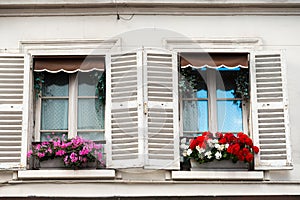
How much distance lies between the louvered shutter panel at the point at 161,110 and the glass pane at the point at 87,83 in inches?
32.8

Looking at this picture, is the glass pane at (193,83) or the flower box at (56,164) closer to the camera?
the flower box at (56,164)

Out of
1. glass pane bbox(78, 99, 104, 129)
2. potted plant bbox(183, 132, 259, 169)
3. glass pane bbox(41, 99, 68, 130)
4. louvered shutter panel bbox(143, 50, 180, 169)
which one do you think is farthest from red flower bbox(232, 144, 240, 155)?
glass pane bbox(41, 99, 68, 130)

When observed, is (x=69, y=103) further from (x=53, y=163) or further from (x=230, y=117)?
(x=230, y=117)

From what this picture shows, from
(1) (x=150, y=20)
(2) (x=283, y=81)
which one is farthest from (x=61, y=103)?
(2) (x=283, y=81)

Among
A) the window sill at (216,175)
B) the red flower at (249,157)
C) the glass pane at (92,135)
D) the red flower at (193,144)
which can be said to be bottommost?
the window sill at (216,175)

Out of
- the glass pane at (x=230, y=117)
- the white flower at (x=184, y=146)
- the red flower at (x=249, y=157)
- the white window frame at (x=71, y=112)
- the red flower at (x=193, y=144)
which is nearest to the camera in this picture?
the red flower at (x=249, y=157)

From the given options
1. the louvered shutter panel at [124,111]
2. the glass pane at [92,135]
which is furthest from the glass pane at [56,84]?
the louvered shutter panel at [124,111]

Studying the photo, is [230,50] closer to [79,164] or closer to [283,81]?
[283,81]

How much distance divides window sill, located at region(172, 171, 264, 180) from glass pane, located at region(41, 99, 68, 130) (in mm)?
1681

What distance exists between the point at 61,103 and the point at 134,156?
4.44 ft

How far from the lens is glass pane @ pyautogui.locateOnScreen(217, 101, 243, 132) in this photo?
339 inches

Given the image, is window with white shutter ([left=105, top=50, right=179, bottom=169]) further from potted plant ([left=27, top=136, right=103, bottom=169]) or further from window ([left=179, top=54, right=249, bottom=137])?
window ([left=179, top=54, right=249, bottom=137])

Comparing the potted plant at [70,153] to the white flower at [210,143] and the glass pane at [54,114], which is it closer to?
the glass pane at [54,114]

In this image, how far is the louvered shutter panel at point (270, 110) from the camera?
8094 millimetres
